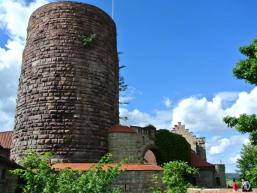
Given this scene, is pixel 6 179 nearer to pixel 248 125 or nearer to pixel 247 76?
pixel 248 125

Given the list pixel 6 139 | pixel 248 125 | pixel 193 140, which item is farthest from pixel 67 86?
pixel 193 140

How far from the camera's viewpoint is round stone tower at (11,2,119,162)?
1697cm

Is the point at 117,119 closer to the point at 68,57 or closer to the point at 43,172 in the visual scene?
the point at 68,57

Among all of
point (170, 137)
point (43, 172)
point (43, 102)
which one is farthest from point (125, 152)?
point (43, 172)

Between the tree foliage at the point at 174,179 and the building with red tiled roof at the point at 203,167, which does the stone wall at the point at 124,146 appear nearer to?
the tree foliage at the point at 174,179

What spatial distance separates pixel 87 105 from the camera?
57.7 ft

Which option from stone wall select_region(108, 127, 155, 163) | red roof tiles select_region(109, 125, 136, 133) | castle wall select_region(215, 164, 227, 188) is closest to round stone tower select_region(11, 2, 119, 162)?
red roof tiles select_region(109, 125, 136, 133)

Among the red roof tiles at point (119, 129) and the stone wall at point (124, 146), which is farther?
the red roof tiles at point (119, 129)

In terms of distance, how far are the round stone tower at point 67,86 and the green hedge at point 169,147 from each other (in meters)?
5.29

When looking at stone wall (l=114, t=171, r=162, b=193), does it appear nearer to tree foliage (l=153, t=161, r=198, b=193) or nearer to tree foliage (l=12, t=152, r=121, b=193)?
tree foliage (l=153, t=161, r=198, b=193)

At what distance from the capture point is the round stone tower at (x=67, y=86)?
17.0m

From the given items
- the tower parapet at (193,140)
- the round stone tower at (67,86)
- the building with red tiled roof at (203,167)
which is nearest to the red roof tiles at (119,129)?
the round stone tower at (67,86)

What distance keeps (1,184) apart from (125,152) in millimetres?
8425

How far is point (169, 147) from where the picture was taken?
23.9 metres
